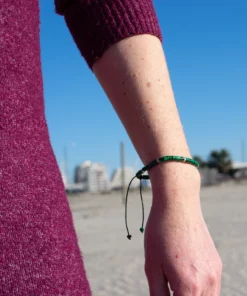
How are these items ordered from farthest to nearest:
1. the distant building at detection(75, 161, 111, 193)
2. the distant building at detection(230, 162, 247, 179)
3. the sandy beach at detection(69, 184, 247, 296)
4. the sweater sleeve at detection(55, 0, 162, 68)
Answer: the distant building at detection(230, 162, 247, 179) < the distant building at detection(75, 161, 111, 193) < the sandy beach at detection(69, 184, 247, 296) < the sweater sleeve at detection(55, 0, 162, 68)

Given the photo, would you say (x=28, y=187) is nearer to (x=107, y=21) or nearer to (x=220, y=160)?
(x=107, y=21)

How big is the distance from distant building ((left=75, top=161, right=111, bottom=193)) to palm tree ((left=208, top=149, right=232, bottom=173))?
19.9 meters

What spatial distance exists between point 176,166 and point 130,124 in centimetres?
12

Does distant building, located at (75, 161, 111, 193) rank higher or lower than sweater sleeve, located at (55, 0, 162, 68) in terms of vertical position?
lower

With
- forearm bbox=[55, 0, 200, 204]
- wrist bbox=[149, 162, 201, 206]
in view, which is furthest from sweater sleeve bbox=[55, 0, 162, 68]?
wrist bbox=[149, 162, 201, 206]

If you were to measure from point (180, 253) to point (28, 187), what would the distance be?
29cm

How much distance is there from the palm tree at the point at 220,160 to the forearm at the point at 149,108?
5936 centimetres

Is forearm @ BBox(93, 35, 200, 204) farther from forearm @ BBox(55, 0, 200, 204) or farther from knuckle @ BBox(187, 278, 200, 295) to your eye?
knuckle @ BBox(187, 278, 200, 295)

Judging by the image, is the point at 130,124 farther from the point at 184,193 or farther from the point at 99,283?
the point at 99,283

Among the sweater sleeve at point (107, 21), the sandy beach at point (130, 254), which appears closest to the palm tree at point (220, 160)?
the sandy beach at point (130, 254)

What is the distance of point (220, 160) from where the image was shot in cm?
6169

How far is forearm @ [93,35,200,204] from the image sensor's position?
1052 millimetres

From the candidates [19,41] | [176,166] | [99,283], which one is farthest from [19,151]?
[99,283]

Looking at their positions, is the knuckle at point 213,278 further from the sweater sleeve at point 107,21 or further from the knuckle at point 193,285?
the sweater sleeve at point 107,21
